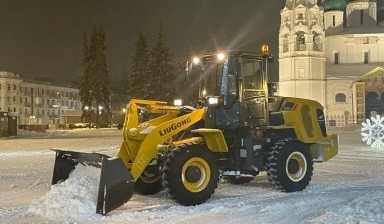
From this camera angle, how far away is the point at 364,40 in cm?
7625

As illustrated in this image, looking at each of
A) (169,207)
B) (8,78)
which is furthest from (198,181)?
(8,78)

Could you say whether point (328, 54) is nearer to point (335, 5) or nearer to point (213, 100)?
point (335, 5)

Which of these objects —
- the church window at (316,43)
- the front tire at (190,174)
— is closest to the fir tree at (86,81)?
the church window at (316,43)

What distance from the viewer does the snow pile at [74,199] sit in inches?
402

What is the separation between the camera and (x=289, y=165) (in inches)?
524

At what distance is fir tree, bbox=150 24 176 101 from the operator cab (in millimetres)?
60916

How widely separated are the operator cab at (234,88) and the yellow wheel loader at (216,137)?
23 millimetres

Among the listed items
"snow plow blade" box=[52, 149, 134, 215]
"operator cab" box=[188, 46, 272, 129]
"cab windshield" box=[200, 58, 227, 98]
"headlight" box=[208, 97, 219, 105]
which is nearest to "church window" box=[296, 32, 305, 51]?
"operator cab" box=[188, 46, 272, 129]

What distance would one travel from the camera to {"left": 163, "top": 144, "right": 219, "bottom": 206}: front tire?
1105 centimetres

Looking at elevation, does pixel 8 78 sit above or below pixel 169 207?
above

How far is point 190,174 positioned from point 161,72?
63.7 metres

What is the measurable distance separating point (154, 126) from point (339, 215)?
451cm

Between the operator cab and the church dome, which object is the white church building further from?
the operator cab

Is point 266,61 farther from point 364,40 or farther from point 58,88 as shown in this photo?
point 58,88
